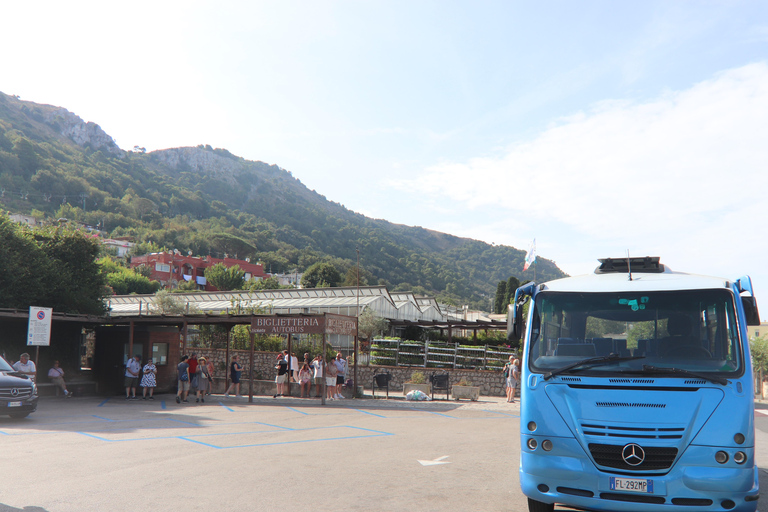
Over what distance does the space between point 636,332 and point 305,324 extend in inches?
595

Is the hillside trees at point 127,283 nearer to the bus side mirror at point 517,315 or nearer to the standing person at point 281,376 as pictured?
the standing person at point 281,376

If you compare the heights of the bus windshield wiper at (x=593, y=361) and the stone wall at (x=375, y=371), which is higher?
the bus windshield wiper at (x=593, y=361)

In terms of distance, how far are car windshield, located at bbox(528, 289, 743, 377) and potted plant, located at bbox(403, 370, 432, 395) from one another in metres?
17.4

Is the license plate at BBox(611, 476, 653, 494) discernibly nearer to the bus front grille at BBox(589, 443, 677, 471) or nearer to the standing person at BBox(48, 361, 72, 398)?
the bus front grille at BBox(589, 443, 677, 471)

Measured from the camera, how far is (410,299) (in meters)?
49.4

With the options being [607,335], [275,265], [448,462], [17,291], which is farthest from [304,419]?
[275,265]

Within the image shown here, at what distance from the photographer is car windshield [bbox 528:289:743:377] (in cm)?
545

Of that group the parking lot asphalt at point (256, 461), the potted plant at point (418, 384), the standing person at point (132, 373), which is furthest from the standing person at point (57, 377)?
the potted plant at point (418, 384)

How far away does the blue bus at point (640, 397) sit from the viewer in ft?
16.2

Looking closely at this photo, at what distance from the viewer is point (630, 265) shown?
23.2 feet

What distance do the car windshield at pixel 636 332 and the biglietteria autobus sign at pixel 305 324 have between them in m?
13.9

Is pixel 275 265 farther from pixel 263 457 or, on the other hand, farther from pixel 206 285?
pixel 263 457

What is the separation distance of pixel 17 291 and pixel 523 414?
Result: 25.1m

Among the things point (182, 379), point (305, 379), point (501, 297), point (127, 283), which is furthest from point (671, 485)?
point (127, 283)
